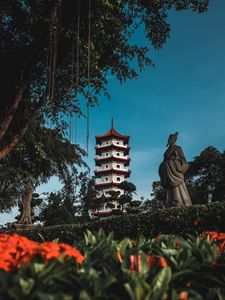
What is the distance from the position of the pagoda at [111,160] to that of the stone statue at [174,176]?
169ft

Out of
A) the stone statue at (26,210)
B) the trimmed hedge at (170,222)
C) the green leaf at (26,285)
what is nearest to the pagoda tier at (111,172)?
the stone statue at (26,210)

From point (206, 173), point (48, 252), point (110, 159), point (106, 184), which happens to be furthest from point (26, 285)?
point (110, 159)

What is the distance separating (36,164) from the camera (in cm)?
1939

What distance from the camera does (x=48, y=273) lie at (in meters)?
2.07

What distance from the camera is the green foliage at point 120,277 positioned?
193 cm

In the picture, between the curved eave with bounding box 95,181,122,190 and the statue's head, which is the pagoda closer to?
the curved eave with bounding box 95,181,122,190

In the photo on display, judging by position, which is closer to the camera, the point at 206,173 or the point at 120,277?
the point at 120,277

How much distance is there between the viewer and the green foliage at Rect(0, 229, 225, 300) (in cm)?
193

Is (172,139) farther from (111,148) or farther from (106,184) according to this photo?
(111,148)

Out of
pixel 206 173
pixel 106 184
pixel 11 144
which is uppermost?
pixel 106 184

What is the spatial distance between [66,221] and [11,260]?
883 inches

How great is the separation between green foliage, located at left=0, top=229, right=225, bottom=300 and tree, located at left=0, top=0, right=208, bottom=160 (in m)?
7.71

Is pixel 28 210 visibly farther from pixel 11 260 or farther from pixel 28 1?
pixel 11 260

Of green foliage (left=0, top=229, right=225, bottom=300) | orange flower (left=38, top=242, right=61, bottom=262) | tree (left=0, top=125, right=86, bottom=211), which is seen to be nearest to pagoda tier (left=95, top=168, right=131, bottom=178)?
tree (left=0, top=125, right=86, bottom=211)
